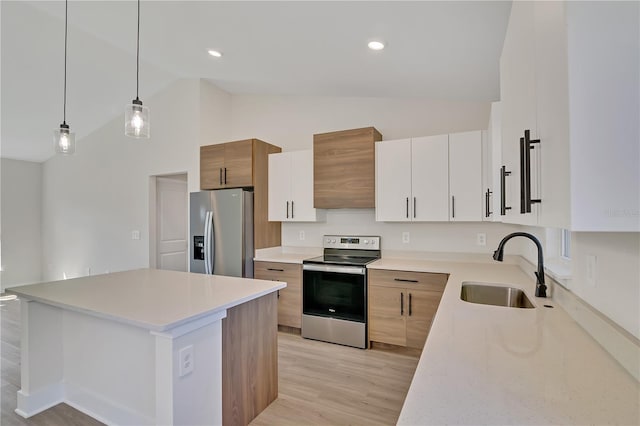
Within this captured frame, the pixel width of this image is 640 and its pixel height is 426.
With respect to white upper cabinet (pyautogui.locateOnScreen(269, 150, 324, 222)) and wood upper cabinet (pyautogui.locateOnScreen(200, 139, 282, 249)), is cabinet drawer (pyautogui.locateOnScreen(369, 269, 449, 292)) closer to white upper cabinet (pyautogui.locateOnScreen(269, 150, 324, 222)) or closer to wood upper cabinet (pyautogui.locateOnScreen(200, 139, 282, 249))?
white upper cabinet (pyautogui.locateOnScreen(269, 150, 324, 222))

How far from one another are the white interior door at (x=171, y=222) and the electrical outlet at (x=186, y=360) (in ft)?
11.5

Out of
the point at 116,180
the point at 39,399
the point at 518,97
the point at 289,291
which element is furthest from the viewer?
the point at 116,180

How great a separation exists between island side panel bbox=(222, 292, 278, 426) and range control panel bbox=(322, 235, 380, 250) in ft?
4.97

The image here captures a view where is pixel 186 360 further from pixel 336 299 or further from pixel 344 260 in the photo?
pixel 344 260

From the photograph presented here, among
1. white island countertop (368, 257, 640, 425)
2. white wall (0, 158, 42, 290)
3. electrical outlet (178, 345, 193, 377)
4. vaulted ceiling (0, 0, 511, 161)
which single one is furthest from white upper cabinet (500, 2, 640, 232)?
white wall (0, 158, 42, 290)

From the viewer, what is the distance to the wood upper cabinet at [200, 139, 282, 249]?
3521mm

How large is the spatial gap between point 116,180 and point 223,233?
256 cm

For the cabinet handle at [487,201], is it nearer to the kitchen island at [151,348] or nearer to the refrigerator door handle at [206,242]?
the kitchen island at [151,348]

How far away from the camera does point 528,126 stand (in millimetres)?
982

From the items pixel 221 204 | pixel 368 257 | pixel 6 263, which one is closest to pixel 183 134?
pixel 221 204

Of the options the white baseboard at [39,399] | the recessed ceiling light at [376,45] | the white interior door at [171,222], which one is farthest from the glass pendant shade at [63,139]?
the recessed ceiling light at [376,45]

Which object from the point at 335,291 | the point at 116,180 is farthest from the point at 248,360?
the point at 116,180

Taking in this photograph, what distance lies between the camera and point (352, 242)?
3.48m

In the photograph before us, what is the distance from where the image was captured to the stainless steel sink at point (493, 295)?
6.29 feet
